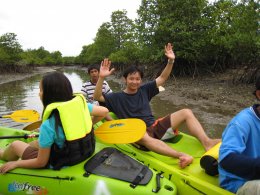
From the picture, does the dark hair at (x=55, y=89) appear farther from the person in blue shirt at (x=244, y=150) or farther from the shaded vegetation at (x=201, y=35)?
the shaded vegetation at (x=201, y=35)

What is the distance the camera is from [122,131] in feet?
11.2

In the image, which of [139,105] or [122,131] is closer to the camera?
[122,131]

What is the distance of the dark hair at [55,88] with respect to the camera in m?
2.53

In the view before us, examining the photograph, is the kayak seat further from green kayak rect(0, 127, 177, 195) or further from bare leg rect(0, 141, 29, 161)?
bare leg rect(0, 141, 29, 161)

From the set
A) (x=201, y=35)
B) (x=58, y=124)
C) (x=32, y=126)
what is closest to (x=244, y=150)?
(x=58, y=124)

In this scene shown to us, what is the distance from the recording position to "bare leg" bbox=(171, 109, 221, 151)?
3381 mm

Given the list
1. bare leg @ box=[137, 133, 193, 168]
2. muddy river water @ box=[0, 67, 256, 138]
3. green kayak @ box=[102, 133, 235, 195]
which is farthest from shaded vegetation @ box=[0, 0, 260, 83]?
bare leg @ box=[137, 133, 193, 168]

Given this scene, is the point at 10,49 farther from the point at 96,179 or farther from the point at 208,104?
the point at 96,179

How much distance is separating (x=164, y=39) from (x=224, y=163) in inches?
561

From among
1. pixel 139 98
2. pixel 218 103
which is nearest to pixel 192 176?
pixel 139 98

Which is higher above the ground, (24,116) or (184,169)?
(24,116)

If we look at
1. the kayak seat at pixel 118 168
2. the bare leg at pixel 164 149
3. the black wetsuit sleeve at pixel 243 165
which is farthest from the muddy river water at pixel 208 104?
the black wetsuit sleeve at pixel 243 165

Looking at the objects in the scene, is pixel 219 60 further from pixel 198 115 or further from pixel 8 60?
pixel 8 60

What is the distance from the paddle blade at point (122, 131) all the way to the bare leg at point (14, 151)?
82cm
